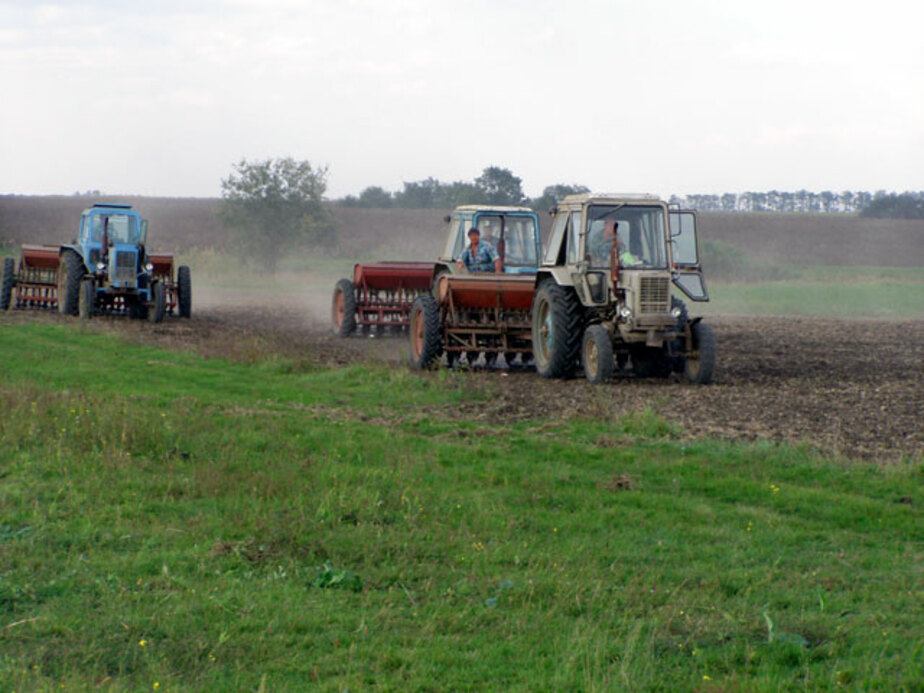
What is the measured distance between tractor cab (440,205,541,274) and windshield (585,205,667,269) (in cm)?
355

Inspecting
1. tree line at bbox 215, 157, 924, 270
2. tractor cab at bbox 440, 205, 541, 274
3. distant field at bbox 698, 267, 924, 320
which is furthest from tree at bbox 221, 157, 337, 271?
tractor cab at bbox 440, 205, 541, 274

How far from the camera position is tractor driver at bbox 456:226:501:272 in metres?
18.0

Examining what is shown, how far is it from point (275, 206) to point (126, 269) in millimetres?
23224

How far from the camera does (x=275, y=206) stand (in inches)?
1848

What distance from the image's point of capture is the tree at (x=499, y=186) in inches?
1994

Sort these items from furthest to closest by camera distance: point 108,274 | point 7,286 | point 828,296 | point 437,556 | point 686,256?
point 828,296
point 7,286
point 108,274
point 686,256
point 437,556

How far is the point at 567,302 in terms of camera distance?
49.8 feet

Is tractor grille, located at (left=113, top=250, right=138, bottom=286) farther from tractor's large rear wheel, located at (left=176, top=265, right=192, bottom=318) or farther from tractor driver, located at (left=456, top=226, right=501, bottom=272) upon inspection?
tractor driver, located at (left=456, top=226, right=501, bottom=272)

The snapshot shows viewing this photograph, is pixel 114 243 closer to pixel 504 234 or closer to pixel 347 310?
pixel 347 310

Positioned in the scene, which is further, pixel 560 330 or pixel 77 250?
pixel 77 250

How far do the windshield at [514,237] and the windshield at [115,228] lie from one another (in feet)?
31.2

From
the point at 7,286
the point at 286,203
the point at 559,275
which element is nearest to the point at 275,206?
the point at 286,203

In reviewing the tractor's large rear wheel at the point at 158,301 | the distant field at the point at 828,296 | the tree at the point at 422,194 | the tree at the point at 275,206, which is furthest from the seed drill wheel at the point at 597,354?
the tree at the point at 422,194

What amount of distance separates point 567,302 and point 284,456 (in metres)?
6.27
